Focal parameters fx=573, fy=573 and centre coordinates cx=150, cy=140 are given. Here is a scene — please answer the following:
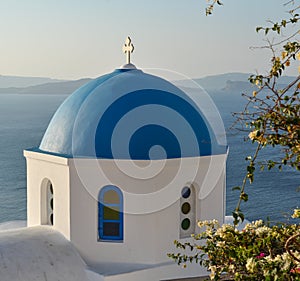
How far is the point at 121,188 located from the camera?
7.73 metres

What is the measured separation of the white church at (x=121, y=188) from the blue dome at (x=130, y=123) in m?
0.01

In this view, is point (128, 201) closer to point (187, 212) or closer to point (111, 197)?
point (111, 197)

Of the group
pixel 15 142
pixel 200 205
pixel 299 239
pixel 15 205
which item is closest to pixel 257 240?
pixel 299 239

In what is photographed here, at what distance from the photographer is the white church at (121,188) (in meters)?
7.67

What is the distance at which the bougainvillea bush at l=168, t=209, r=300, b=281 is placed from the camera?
137 inches

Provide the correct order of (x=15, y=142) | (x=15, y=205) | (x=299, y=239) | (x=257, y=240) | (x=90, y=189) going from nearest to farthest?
(x=299, y=239) < (x=257, y=240) < (x=90, y=189) < (x=15, y=205) < (x=15, y=142)

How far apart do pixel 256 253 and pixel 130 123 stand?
3994mm

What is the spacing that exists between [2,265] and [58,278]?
73cm

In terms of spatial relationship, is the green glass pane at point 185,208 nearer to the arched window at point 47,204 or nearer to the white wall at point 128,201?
the white wall at point 128,201

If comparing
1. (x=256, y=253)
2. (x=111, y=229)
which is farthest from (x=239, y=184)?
(x=256, y=253)

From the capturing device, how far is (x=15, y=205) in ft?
126

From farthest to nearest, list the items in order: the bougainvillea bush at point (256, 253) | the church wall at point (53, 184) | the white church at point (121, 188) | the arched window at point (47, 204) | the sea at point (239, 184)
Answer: the sea at point (239, 184) < the arched window at point (47, 204) < the church wall at point (53, 184) < the white church at point (121, 188) < the bougainvillea bush at point (256, 253)

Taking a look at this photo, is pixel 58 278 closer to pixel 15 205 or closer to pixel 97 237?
pixel 97 237

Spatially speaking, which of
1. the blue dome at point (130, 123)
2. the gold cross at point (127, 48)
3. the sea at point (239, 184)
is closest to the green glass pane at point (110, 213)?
the blue dome at point (130, 123)
